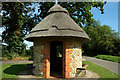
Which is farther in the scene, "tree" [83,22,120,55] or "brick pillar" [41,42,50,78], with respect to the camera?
"tree" [83,22,120,55]

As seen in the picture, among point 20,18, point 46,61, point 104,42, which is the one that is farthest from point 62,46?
point 104,42

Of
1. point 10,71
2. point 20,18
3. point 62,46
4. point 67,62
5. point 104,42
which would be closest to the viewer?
point 67,62

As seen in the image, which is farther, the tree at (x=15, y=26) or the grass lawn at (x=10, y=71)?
the tree at (x=15, y=26)

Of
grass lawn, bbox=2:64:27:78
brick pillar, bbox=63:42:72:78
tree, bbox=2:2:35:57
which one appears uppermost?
tree, bbox=2:2:35:57

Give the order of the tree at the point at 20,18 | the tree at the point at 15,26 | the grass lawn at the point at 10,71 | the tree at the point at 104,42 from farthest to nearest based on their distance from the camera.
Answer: the tree at the point at 104,42, the tree at the point at 15,26, the tree at the point at 20,18, the grass lawn at the point at 10,71

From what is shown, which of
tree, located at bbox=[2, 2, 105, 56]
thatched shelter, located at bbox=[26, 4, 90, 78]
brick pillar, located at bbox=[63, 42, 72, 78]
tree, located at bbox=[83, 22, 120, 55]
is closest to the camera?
thatched shelter, located at bbox=[26, 4, 90, 78]

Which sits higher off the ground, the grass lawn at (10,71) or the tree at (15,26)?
the tree at (15,26)

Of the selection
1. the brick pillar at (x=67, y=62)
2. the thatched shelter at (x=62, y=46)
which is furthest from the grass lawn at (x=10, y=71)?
the brick pillar at (x=67, y=62)

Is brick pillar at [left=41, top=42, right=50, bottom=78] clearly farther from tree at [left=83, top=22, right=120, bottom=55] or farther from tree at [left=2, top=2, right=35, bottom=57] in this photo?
tree at [left=83, top=22, right=120, bottom=55]

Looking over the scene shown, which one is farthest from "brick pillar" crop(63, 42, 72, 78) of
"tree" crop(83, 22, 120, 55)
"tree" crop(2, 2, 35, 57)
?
"tree" crop(83, 22, 120, 55)

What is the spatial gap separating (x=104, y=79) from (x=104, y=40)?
23.7 meters

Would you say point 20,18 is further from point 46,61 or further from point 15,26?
point 46,61

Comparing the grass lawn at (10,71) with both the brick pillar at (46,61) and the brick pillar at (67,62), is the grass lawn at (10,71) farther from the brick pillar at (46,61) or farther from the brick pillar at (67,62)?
the brick pillar at (67,62)

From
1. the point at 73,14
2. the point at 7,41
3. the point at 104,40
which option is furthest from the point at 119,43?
the point at 7,41
